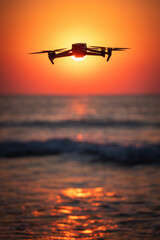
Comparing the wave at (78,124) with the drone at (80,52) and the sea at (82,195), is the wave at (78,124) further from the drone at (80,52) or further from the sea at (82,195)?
the drone at (80,52)

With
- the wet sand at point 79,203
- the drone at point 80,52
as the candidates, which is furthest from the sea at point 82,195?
the drone at point 80,52

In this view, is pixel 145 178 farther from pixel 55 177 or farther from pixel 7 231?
pixel 7 231

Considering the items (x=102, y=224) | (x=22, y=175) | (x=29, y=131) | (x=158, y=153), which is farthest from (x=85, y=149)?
(x=102, y=224)

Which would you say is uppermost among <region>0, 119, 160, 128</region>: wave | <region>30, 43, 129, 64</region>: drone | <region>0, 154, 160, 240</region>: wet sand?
<region>30, 43, 129, 64</region>: drone

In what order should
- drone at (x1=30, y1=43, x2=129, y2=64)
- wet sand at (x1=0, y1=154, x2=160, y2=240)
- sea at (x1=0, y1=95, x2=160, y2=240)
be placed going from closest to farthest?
drone at (x1=30, y1=43, x2=129, y2=64)
wet sand at (x1=0, y1=154, x2=160, y2=240)
sea at (x1=0, y1=95, x2=160, y2=240)

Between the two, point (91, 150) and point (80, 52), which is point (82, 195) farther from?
point (91, 150)

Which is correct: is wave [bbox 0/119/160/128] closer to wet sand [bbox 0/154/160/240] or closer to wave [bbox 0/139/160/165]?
wave [bbox 0/139/160/165]

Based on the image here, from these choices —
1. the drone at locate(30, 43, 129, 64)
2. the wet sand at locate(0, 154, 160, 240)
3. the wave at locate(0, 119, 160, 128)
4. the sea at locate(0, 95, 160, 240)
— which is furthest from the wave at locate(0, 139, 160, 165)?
the drone at locate(30, 43, 129, 64)
